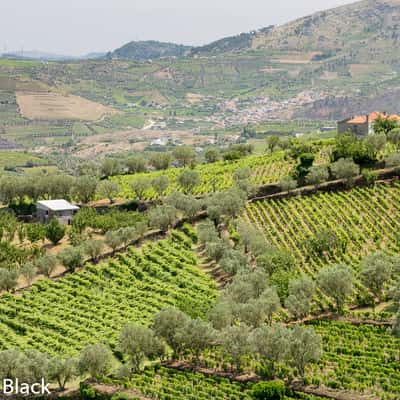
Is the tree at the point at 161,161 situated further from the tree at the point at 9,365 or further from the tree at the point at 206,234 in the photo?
the tree at the point at 9,365

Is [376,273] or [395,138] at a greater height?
[395,138]

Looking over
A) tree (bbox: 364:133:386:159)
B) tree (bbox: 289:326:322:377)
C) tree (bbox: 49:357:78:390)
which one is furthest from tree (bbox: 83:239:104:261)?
tree (bbox: 364:133:386:159)

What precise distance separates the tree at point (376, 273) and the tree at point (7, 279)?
1336 inches

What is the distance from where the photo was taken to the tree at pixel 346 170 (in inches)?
3406

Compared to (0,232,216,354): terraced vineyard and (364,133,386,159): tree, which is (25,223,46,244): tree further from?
(364,133,386,159): tree

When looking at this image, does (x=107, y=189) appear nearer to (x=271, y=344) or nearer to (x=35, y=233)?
(x=35, y=233)

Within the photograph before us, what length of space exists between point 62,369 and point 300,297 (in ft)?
68.7

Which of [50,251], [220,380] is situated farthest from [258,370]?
[50,251]

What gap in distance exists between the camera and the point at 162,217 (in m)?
80.9

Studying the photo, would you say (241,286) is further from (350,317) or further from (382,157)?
(382,157)

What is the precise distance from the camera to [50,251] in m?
79.8

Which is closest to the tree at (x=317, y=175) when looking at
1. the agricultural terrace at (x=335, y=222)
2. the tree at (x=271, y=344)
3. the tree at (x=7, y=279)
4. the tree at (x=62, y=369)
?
the agricultural terrace at (x=335, y=222)

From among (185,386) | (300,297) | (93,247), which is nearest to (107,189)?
(93,247)

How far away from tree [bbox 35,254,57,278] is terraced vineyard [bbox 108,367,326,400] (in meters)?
25.8
